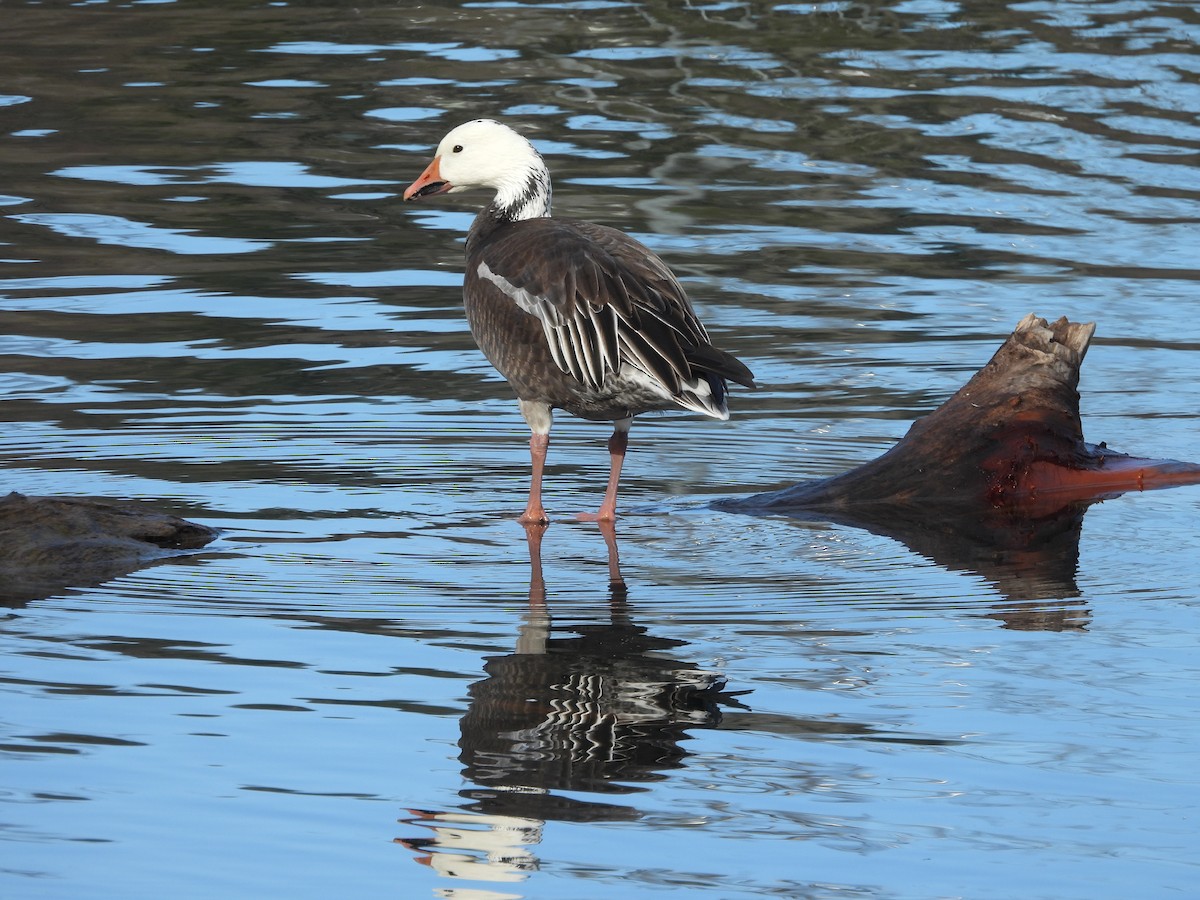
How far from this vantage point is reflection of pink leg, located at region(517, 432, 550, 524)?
31.0 feet

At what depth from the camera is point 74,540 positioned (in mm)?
8422

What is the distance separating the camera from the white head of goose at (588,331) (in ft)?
29.9

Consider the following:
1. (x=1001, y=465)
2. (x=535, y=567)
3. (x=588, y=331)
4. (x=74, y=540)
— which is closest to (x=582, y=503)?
(x=588, y=331)

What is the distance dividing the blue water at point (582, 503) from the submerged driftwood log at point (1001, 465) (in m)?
0.27

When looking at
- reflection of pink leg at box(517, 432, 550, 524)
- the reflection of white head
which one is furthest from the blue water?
reflection of pink leg at box(517, 432, 550, 524)

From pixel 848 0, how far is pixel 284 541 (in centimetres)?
1857

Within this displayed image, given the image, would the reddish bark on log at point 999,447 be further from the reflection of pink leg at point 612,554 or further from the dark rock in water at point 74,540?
the dark rock in water at point 74,540

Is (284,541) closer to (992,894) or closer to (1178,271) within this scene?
(992,894)

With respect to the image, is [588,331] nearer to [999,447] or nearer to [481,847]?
[999,447]

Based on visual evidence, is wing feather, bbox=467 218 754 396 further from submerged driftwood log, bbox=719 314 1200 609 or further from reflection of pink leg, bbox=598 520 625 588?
submerged driftwood log, bbox=719 314 1200 609

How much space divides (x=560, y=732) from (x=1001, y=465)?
3896mm

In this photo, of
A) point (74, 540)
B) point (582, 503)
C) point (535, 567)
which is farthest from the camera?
point (582, 503)

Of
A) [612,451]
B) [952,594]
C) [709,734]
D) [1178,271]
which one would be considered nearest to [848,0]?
[1178,271]

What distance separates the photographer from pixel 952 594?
8.09 meters
